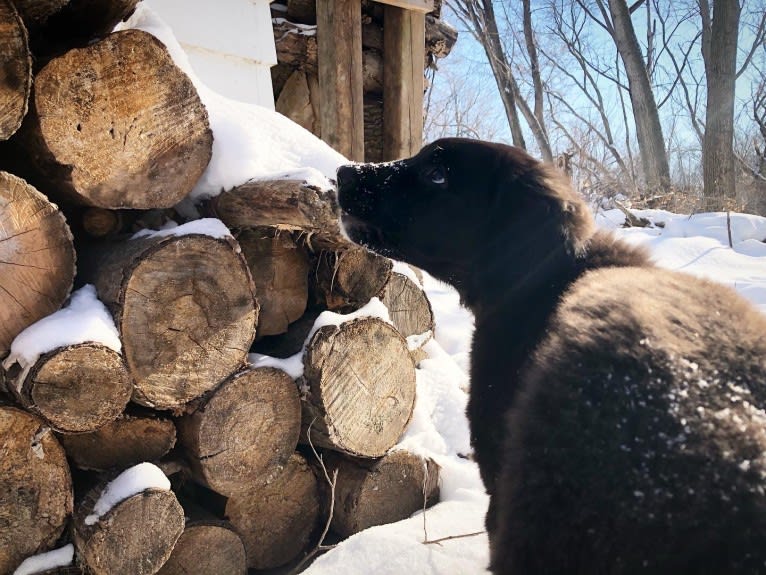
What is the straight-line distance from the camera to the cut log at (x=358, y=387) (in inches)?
91.6

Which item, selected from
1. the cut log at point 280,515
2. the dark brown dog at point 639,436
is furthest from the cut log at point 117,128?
the dark brown dog at point 639,436

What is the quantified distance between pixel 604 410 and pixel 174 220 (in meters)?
1.82

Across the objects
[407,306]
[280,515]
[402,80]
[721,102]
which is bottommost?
[280,515]

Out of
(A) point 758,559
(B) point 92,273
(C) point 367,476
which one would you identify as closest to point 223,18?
(B) point 92,273

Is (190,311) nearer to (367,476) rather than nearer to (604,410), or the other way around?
(367,476)

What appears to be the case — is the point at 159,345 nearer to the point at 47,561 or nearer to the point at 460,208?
the point at 47,561

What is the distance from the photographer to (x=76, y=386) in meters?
1.75

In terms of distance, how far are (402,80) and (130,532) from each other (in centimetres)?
420

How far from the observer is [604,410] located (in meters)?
0.98

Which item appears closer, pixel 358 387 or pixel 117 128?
pixel 117 128

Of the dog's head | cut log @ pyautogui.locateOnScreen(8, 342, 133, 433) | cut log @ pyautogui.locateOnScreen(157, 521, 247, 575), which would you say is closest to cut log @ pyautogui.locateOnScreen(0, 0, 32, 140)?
cut log @ pyautogui.locateOnScreen(8, 342, 133, 433)

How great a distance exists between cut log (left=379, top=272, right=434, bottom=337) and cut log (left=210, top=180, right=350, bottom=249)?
0.84 meters

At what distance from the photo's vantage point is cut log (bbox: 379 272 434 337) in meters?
3.16

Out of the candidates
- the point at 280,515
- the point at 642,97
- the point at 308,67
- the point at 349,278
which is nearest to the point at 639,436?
the point at 349,278
